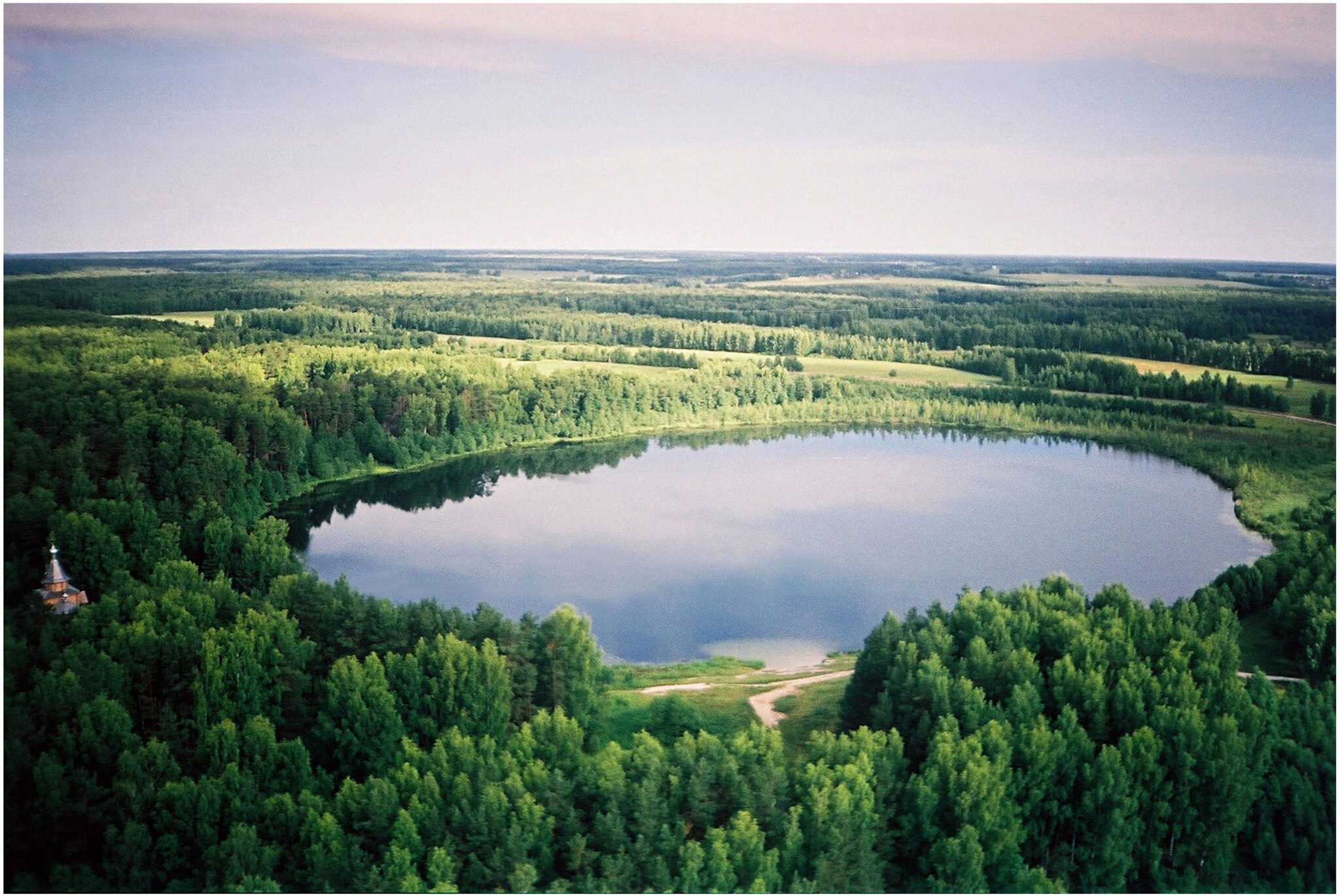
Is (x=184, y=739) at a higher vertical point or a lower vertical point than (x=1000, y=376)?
lower

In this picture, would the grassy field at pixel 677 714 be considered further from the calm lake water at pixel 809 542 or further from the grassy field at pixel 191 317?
the grassy field at pixel 191 317

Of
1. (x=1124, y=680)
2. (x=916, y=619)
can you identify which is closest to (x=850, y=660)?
(x=916, y=619)

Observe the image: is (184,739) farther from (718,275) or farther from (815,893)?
(718,275)

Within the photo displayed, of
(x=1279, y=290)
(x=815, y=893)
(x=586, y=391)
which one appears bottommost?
(x=815, y=893)

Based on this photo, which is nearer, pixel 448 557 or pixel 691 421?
pixel 448 557

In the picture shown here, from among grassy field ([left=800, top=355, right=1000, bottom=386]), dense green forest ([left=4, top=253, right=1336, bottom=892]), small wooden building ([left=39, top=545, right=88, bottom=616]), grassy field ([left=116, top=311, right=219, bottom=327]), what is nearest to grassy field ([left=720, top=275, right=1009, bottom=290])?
dense green forest ([left=4, top=253, right=1336, bottom=892])

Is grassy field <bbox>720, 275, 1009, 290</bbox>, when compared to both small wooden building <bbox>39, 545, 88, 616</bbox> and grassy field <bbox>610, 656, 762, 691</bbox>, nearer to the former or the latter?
grassy field <bbox>610, 656, 762, 691</bbox>
